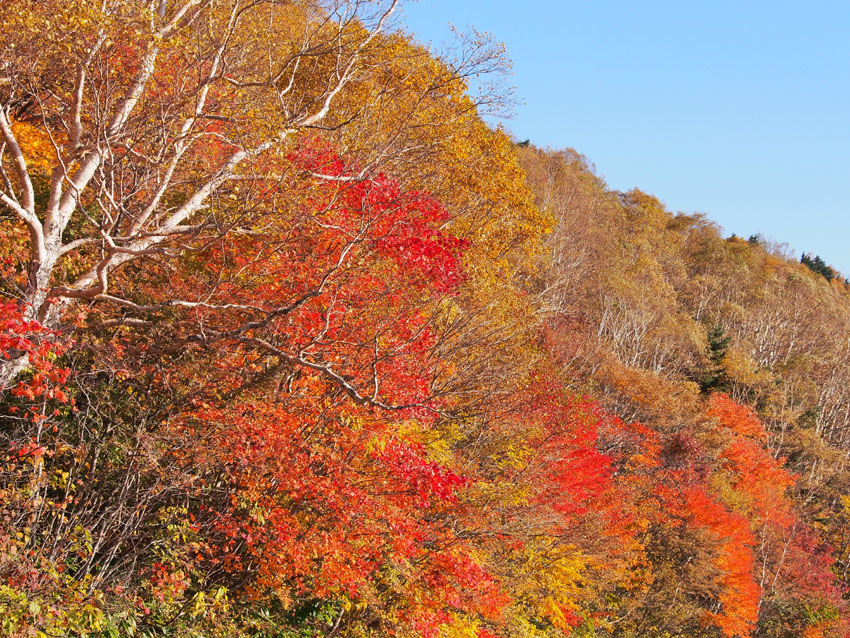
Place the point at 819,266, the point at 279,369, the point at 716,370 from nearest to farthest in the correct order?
1. the point at 279,369
2. the point at 716,370
3. the point at 819,266

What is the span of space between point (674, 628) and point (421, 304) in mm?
17751

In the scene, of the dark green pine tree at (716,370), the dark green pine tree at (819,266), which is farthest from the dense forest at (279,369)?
the dark green pine tree at (819,266)

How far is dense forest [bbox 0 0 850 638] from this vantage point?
827 cm

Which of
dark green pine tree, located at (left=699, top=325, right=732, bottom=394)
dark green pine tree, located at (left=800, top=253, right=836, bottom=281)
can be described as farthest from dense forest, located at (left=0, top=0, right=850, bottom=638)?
dark green pine tree, located at (left=800, top=253, right=836, bottom=281)

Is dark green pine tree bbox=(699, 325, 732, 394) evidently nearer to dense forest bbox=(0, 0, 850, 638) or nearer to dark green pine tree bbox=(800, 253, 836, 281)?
dense forest bbox=(0, 0, 850, 638)

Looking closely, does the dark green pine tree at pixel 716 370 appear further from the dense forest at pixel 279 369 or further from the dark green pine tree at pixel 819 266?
the dark green pine tree at pixel 819 266

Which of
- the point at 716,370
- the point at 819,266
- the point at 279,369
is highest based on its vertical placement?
the point at 819,266

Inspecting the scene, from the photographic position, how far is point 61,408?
9.20 meters

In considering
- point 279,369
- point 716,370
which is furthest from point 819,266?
point 279,369

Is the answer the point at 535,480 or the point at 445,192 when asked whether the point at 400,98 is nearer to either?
the point at 445,192

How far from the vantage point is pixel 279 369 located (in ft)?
34.7

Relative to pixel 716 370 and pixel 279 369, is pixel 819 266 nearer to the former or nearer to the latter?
pixel 716 370

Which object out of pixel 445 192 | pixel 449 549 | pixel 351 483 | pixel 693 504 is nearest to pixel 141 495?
pixel 351 483

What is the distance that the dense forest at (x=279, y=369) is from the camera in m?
8.27
